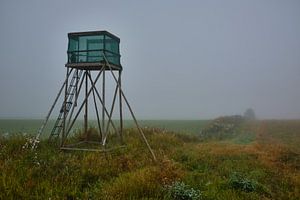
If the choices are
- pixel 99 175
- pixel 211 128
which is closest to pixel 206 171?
pixel 99 175

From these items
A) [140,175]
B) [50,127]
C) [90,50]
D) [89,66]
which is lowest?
[140,175]

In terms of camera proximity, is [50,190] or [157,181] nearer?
[50,190]

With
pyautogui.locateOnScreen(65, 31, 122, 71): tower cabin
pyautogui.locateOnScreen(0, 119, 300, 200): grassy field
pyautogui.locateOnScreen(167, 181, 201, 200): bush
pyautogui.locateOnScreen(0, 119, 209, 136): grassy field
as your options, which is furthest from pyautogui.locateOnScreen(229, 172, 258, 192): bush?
pyautogui.locateOnScreen(0, 119, 209, 136): grassy field

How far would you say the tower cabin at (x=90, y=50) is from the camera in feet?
52.1

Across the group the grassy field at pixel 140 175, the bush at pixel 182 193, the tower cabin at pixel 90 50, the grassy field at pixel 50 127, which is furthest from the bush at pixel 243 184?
the grassy field at pixel 50 127

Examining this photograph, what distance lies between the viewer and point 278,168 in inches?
548

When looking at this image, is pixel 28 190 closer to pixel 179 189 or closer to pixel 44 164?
pixel 44 164

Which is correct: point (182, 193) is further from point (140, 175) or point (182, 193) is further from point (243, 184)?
point (243, 184)

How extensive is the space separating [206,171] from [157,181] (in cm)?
344

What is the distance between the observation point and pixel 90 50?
52.7 feet

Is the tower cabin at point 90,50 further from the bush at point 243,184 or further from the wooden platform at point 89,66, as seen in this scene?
the bush at point 243,184

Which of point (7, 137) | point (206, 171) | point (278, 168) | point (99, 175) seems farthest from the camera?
point (7, 137)

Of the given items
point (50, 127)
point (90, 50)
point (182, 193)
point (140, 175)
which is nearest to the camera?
point (182, 193)

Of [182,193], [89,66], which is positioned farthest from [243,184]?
[89,66]
